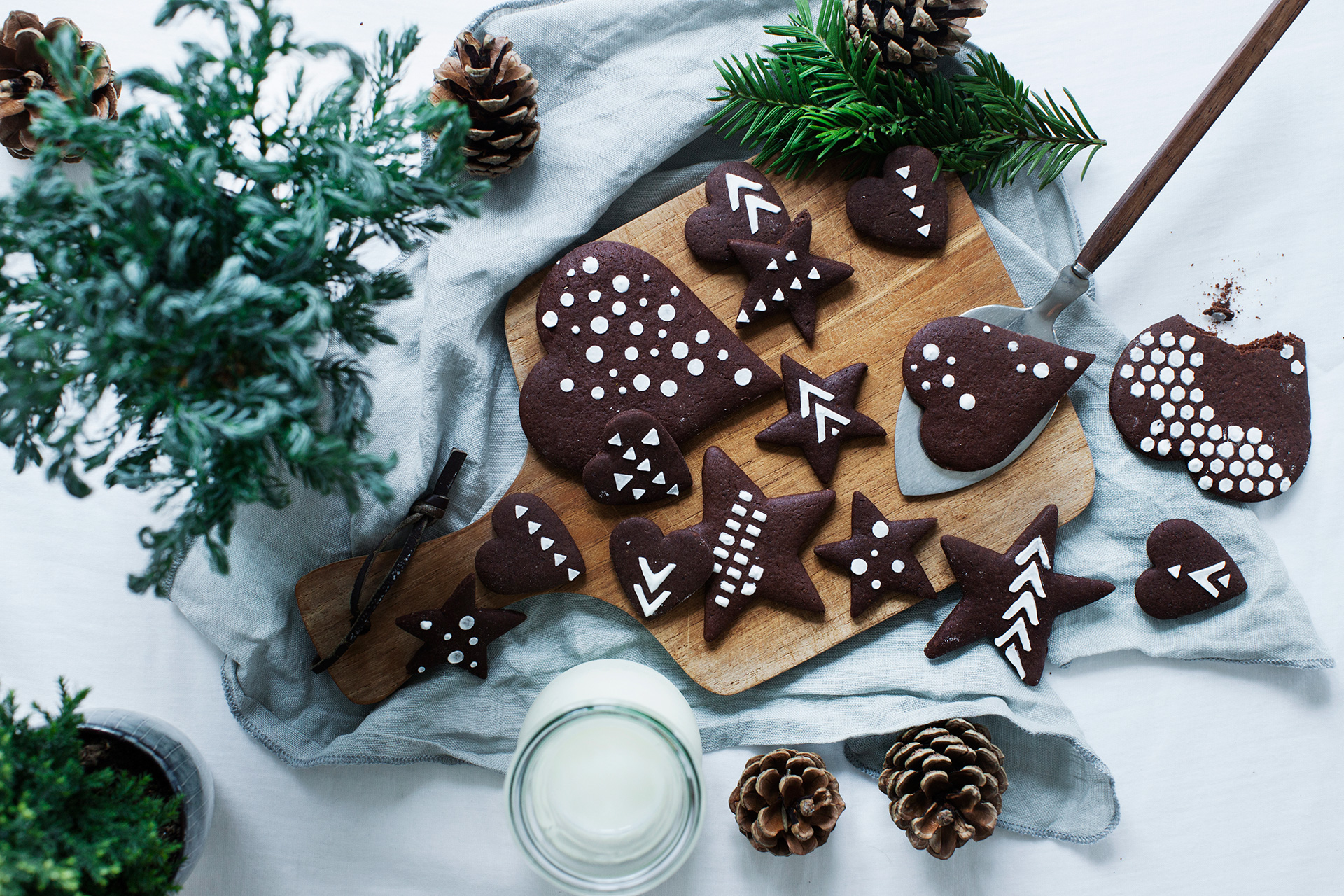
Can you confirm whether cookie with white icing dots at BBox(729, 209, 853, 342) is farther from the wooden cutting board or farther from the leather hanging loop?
the leather hanging loop

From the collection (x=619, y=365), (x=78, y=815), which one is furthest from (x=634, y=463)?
(x=78, y=815)

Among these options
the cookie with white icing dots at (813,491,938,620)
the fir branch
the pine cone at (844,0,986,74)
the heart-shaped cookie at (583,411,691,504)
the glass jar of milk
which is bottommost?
the glass jar of milk

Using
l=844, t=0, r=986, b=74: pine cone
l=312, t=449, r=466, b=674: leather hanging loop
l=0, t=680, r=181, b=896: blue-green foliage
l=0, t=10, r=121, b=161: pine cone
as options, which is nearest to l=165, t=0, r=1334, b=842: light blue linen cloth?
l=312, t=449, r=466, b=674: leather hanging loop

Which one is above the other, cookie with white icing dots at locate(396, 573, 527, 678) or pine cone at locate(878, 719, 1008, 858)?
cookie with white icing dots at locate(396, 573, 527, 678)

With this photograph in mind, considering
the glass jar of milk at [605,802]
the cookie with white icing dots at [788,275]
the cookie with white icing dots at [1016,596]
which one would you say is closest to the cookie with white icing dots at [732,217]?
the cookie with white icing dots at [788,275]

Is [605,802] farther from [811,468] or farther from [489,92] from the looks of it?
[489,92]

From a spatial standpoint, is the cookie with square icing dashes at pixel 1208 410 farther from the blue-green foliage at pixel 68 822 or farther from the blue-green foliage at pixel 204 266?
the blue-green foliage at pixel 68 822
